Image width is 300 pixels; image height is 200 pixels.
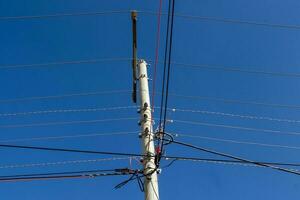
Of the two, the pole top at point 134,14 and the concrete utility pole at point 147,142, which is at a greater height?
the pole top at point 134,14

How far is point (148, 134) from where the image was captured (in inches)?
350

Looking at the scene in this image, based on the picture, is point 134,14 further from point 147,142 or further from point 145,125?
point 147,142

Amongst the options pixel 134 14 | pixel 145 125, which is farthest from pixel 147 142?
pixel 134 14

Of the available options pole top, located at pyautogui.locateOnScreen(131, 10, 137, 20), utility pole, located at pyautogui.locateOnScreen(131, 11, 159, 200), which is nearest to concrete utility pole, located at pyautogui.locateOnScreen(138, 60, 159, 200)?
utility pole, located at pyautogui.locateOnScreen(131, 11, 159, 200)

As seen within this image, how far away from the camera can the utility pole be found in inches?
320

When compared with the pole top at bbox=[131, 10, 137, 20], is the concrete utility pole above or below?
below

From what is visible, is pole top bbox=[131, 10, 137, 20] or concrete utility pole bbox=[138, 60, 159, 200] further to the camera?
pole top bbox=[131, 10, 137, 20]

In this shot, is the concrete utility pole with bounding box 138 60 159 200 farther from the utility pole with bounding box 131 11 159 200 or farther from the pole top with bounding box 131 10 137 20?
the pole top with bounding box 131 10 137 20

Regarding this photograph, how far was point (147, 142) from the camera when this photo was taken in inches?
346

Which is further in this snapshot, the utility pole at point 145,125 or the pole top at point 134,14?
the pole top at point 134,14

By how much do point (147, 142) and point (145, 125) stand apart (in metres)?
0.45

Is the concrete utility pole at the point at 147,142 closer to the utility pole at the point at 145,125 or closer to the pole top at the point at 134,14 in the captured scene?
the utility pole at the point at 145,125

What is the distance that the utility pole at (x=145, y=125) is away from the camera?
8133 mm

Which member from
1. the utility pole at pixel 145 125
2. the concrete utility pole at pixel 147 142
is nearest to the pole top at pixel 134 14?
the utility pole at pixel 145 125
